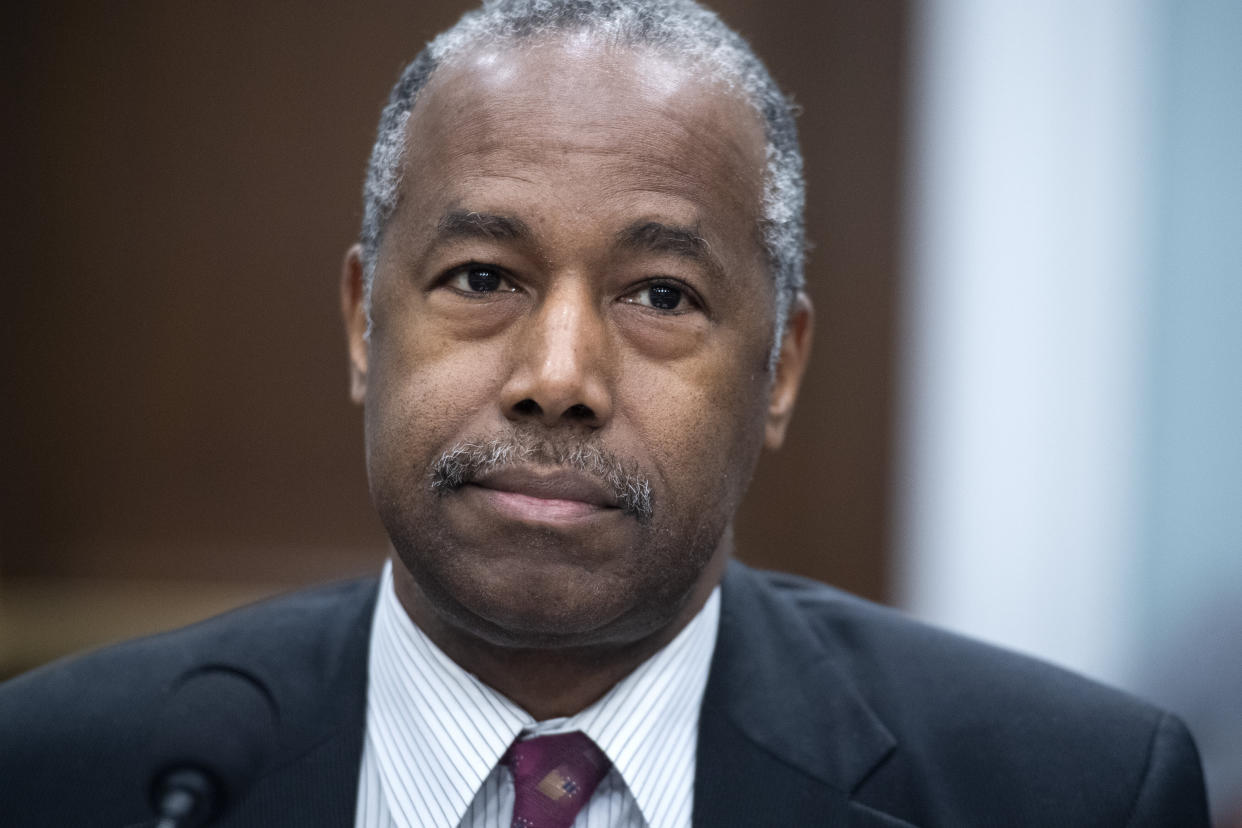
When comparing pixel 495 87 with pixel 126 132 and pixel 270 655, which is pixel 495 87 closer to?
pixel 270 655

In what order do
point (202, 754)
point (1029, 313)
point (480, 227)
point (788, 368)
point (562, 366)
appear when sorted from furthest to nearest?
point (1029, 313) < point (788, 368) < point (480, 227) < point (562, 366) < point (202, 754)

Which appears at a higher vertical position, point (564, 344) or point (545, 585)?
point (564, 344)

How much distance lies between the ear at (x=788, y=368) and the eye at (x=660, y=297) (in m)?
0.34

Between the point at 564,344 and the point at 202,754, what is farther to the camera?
the point at 564,344

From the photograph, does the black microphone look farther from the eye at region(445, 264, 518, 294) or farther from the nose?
the eye at region(445, 264, 518, 294)

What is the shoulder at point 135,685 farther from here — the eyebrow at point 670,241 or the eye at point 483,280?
the eyebrow at point 670,241

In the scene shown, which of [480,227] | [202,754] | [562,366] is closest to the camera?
[202,754]

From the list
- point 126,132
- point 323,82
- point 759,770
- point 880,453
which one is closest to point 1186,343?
point 880,453

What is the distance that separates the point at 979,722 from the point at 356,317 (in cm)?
130

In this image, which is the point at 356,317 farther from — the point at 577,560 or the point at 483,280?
the point at 577,560

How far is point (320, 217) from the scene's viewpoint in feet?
12.4

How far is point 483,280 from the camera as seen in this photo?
172 cm

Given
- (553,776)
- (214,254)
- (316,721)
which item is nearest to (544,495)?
(553,776)

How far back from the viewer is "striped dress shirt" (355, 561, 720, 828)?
174 centimetres
